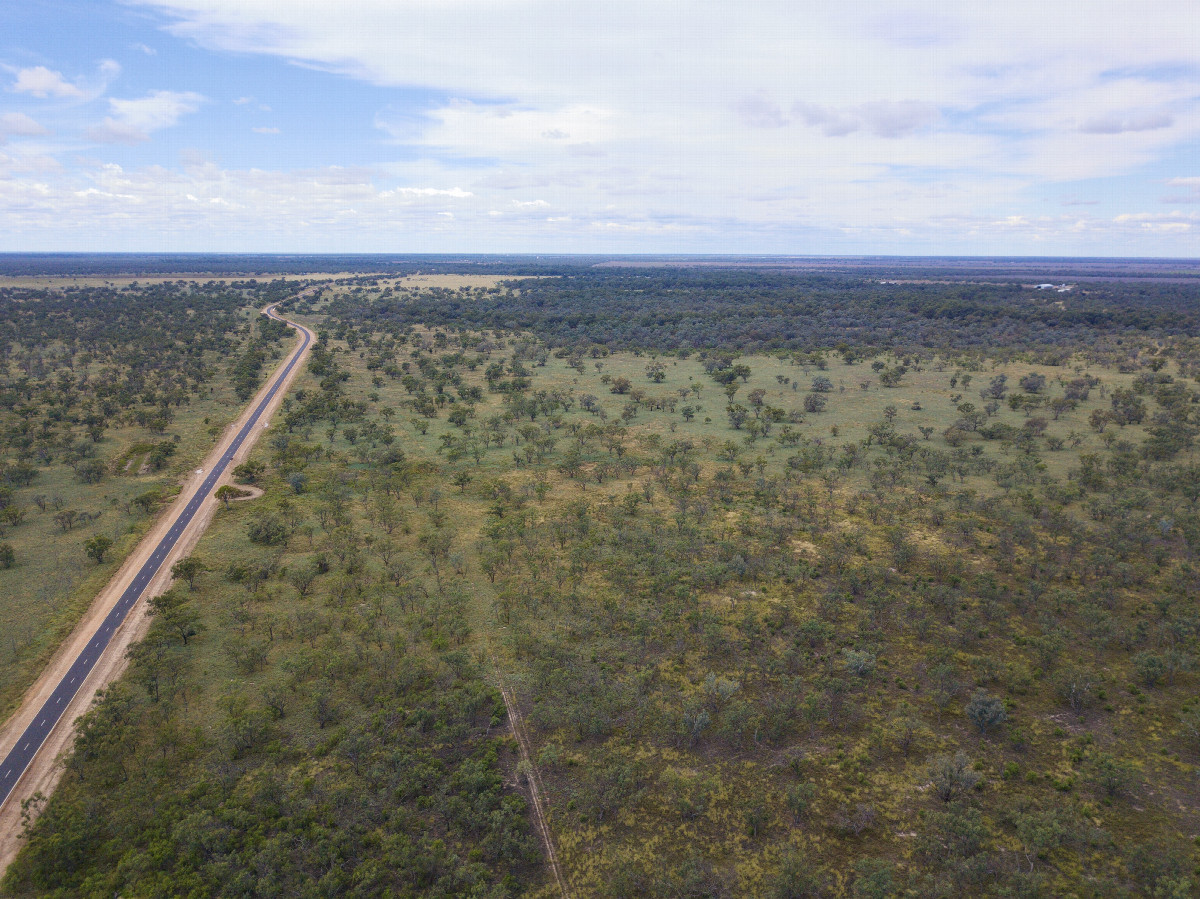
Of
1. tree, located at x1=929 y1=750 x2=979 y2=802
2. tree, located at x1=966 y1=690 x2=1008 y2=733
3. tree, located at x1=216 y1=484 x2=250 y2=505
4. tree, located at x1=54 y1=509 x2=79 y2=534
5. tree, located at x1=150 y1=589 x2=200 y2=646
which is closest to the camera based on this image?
tree, located at x1=929 y1=750 x2=979 y2=802

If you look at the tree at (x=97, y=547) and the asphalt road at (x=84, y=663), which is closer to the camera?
the asphalt road at (x=84, y=663)

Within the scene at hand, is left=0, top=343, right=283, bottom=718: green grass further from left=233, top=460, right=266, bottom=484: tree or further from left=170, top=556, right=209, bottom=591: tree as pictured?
left=233, top=460, right=266, bottom=484: tree

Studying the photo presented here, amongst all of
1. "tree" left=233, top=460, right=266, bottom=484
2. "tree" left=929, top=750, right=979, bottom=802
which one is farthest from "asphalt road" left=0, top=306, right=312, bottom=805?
"tree" left=929, top=750, right=979, bottom=802

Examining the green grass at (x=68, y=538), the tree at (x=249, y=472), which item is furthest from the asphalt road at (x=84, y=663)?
the tree at (x=249, y=472)

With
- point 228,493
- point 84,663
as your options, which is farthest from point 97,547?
point 84,663

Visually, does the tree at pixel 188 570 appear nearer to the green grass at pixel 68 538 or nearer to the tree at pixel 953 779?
the green grass at pixel 68 538

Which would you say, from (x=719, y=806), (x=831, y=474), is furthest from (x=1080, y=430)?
(x=719, y=806)
